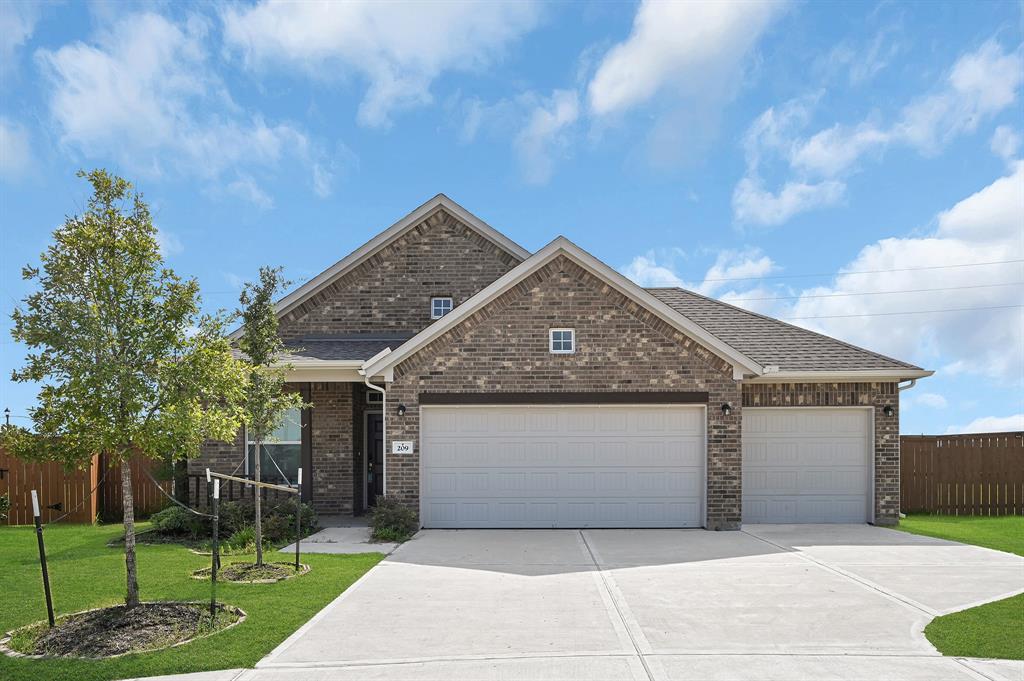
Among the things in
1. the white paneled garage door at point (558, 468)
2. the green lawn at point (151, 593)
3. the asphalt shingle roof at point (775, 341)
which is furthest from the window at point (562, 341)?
the green lawn at point (151, 593)

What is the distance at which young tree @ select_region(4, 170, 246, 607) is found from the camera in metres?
7.70

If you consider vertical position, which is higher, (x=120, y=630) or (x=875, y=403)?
(x=875, y=403)

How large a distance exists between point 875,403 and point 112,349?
13318 millimetres

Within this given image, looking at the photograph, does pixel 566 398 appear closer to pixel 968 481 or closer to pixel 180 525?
pixel 180 525

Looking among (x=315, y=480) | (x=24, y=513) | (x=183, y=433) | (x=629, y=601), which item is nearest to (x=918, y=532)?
(x=629, y=601)

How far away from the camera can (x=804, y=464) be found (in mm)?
15039

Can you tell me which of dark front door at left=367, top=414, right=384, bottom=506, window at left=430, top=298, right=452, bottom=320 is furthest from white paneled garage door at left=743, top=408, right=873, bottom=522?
dark front door at left=367, top=414, right=384, bottom=506

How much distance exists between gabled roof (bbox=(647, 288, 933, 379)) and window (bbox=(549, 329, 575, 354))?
2164 mm

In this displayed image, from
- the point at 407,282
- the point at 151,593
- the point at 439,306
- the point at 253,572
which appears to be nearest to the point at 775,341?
the point at 439,306

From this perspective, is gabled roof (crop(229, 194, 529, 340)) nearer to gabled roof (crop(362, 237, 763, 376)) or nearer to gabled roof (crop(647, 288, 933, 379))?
gabled roof (crop(362, 237, 763, 376))

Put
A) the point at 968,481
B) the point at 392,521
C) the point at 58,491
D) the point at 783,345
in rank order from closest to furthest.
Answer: the point at 392,521 < the point at 783,345 < the point at 58,491 < the point at 968,481

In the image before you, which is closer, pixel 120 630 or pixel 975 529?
pixel 120 630

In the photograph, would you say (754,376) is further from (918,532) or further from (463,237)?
(463,237)

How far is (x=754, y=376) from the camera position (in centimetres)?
1400
